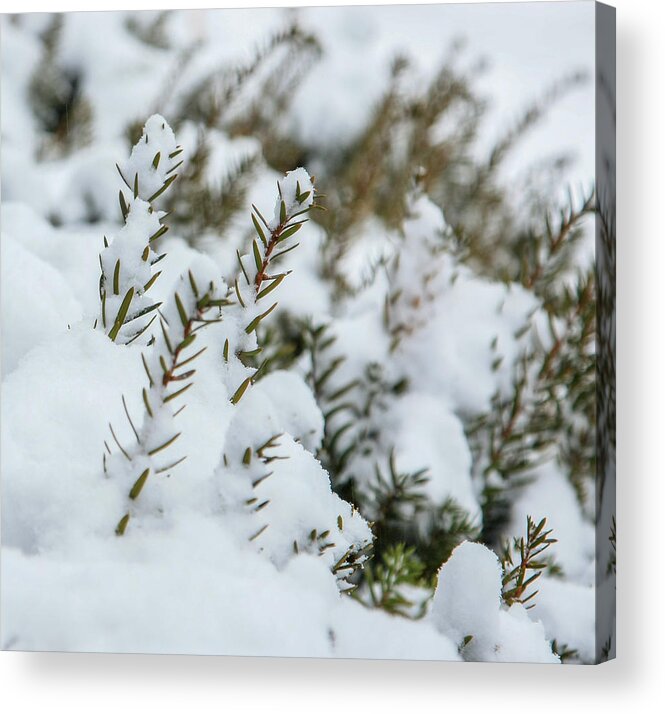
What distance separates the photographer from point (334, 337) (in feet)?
3.30

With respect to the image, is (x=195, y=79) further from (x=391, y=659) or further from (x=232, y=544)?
(x=391, y=659)

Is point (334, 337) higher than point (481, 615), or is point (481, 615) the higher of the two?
point (334, 337)

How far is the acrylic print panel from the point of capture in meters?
0.87

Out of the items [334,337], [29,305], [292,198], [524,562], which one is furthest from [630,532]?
[29,305]

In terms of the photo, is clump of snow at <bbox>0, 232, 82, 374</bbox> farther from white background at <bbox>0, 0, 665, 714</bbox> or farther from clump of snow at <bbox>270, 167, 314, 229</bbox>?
white background at <bbox>0, 0, 665, 714</bbox>

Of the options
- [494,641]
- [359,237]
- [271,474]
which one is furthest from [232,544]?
[359,237]

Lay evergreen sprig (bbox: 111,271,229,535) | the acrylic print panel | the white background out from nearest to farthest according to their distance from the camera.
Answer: evergreen sprig (bbox: 111,271,229,535) < the acrylic print panel < the white background

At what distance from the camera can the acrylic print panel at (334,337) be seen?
867 mm

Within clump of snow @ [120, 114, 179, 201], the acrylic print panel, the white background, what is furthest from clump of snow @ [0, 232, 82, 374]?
the white background

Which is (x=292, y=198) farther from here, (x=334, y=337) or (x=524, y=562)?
(x=524, y=562)

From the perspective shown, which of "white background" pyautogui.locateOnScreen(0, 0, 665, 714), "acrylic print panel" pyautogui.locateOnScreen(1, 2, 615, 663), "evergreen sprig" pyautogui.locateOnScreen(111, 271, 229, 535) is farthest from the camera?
"white background" pyautogui.locateOnScreen(0, 0, 665, 714)

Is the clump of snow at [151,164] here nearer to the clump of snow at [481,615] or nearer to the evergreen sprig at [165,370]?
the evergreen sprig at [165,370]

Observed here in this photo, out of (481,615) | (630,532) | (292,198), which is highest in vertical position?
(292,198)

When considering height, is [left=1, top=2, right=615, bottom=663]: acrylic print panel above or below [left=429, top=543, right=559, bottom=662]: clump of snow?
above
